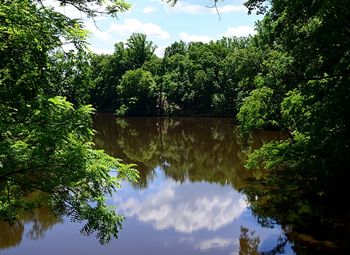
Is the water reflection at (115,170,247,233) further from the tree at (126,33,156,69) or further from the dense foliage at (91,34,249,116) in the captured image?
Result: the tree at (126,33,156,69)

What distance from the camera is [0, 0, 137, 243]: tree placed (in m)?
6.45

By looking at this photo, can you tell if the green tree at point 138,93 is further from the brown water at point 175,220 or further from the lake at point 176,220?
the lake at point 176,220

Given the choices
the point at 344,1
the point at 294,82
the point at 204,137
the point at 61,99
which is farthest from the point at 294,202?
the point at 204,137

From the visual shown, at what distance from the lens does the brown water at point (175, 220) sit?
47.7 ft

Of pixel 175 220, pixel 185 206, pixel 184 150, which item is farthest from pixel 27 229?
pixel 184 150

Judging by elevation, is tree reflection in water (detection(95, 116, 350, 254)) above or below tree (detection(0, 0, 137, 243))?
below

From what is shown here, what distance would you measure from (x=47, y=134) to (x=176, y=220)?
477 inches

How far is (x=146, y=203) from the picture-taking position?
20344mm

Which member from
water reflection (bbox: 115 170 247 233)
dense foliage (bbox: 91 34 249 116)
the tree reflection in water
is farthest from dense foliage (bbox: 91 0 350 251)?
dense foliage (bbox: 91 34 249 116)

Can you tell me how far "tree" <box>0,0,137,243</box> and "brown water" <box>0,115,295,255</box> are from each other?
309 inches

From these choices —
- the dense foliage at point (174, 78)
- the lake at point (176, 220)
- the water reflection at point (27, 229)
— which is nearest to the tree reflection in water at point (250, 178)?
the lake at point (176, 220)

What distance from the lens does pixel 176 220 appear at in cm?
1769

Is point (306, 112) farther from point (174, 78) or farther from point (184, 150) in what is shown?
point (174, 78)

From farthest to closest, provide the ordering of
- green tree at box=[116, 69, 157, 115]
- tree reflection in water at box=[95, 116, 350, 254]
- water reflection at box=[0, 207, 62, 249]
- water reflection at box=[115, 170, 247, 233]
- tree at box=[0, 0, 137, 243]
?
green tree at box=[116, 69, 157, 115], water reflection at box=[115, 170, 247, 233], water reflection at box=[0, 207, 62, 249], tree reflection in water at box=[95, 116, 350, 254], tree at box=[0, 0, 137, 243]
